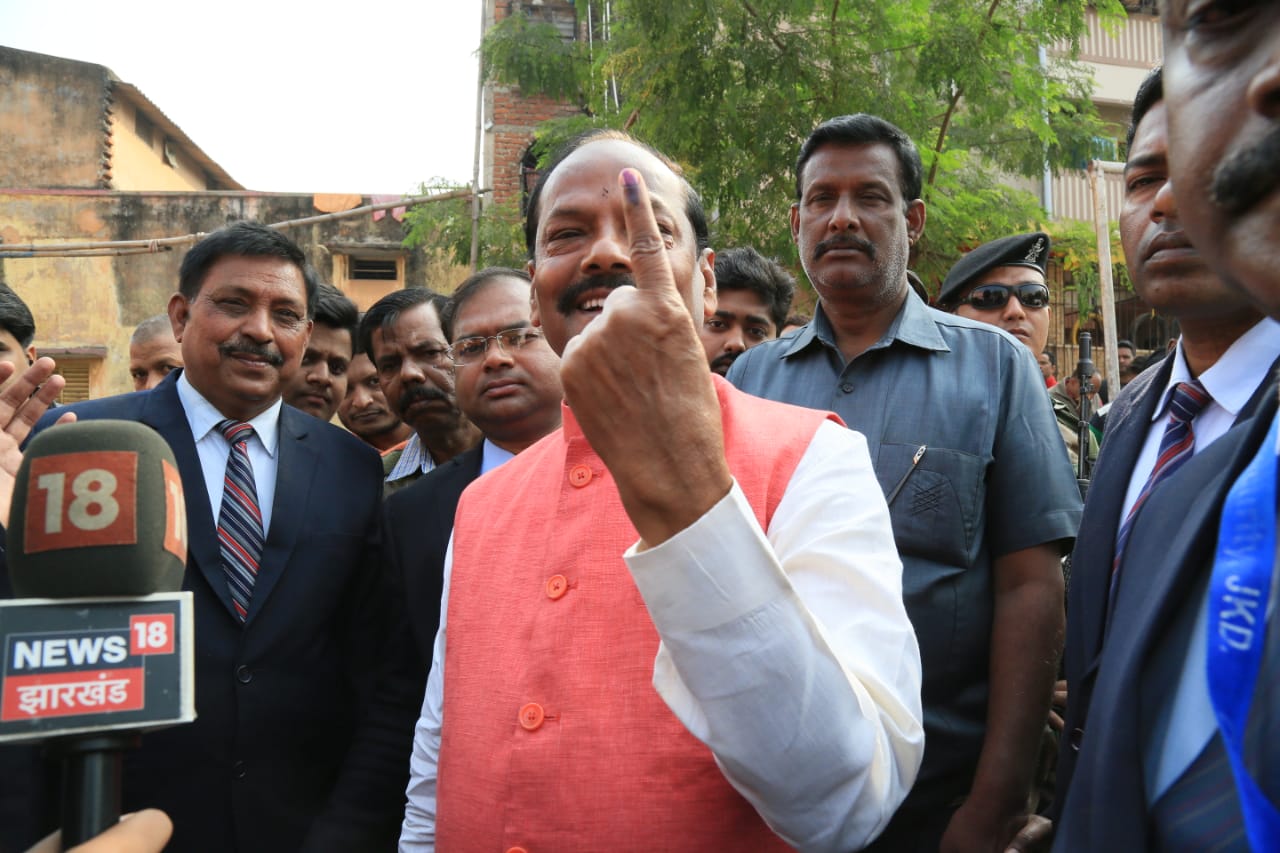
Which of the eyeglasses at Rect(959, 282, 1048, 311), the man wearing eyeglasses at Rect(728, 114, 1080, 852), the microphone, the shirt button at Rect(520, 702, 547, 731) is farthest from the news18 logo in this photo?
the eyeglasses at Rect(959, 282, 1048, 311)

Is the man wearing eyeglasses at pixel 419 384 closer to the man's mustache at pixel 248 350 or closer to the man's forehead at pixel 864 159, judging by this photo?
the man's mustache at pixel 248 350

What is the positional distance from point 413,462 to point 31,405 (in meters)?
1.90

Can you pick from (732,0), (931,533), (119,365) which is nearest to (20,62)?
(119,365)

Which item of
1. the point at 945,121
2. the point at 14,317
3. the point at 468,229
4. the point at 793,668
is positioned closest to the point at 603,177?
the point at 793,668

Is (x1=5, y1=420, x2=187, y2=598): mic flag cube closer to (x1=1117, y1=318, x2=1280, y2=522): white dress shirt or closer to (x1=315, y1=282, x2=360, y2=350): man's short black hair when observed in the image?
(x1=1117, y1=318, x2=1280, y2=522): white dress shirt

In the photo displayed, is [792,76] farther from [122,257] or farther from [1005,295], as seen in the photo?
[122,257]

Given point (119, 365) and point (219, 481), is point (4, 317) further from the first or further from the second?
point (119, 365)

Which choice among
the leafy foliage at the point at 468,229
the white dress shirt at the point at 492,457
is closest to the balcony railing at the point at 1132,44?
the leafy foliage at the point at 468,229

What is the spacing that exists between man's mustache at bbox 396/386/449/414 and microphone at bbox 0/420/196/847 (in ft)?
9.28

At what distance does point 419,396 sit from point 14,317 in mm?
1638

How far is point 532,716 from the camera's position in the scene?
161cm

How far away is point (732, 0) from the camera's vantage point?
276 inches

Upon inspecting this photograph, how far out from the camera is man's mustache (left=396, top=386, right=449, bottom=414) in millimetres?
4312

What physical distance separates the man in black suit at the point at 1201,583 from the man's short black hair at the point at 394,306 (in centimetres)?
357
